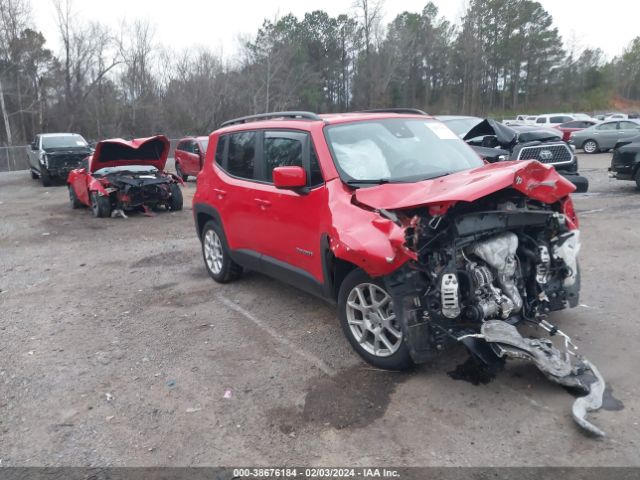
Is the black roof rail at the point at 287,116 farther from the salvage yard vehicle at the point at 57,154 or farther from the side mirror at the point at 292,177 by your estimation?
the salvage yard vehicle at the point at 57,154

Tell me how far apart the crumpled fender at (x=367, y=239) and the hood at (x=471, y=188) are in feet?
0.39

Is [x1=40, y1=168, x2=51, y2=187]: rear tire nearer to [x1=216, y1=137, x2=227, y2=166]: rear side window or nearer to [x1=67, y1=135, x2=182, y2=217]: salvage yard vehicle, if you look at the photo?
[x1=67, y1=135, x2=182, y2=217]: salvage yard vehicle

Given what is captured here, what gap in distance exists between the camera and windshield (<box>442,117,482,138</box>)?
1231 cm

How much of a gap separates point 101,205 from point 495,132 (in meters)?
A: 8.86

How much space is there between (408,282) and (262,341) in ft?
5.76

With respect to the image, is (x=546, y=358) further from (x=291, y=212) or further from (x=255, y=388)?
(x=291, y=212)

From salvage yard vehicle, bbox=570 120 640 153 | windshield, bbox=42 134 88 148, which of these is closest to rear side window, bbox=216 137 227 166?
windshield, bbox=42 134 88 148

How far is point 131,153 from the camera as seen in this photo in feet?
41.5

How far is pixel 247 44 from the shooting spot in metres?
52.8

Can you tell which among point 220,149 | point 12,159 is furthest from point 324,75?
point 220,149

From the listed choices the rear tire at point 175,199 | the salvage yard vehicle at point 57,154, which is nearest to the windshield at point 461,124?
the rear tire at point 175,199

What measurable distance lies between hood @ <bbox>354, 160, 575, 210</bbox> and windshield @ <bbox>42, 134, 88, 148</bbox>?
19.2 m

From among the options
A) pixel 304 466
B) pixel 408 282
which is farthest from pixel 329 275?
pixel 304 466

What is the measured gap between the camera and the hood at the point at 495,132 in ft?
36.1
